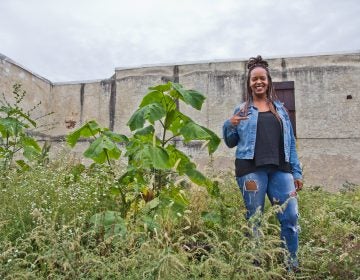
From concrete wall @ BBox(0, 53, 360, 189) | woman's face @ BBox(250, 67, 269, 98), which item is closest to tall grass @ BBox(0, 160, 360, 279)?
woman's face @ BBox(250, 67, 269, 98)

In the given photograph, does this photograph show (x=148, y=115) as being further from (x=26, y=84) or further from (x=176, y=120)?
(x=26, y=84)

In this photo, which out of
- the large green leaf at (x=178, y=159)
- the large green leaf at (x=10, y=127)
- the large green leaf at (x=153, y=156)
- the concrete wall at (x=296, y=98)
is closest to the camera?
the large green leaf at (x=153, y=156)

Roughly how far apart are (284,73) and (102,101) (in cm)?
667

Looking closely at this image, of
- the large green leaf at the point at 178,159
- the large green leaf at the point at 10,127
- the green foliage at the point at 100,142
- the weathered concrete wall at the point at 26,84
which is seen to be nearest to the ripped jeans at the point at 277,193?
the large green leaf at the point at 178,159

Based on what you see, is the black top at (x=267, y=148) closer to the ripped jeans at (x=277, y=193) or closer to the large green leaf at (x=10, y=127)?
the ripped jeans at (x=277, y=193)

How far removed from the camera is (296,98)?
12375mm

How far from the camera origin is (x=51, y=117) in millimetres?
15047

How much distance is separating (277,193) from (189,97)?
116cm

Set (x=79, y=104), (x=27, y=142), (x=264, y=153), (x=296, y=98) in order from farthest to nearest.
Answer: (x=79, y=104), (x=296, y=98), (x=27, y=142), (x=264, y=153)

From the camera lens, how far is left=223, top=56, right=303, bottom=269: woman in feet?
9.76

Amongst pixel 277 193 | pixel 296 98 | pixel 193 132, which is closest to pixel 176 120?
pixel 193 132

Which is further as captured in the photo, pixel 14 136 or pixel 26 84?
pixel 26 84

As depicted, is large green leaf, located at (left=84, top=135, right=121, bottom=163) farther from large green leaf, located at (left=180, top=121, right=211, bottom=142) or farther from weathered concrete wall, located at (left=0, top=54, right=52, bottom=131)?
weathered concrete wall, located at (left=0, top=54, right=52, bottom=131)

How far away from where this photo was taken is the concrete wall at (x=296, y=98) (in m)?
11.8
